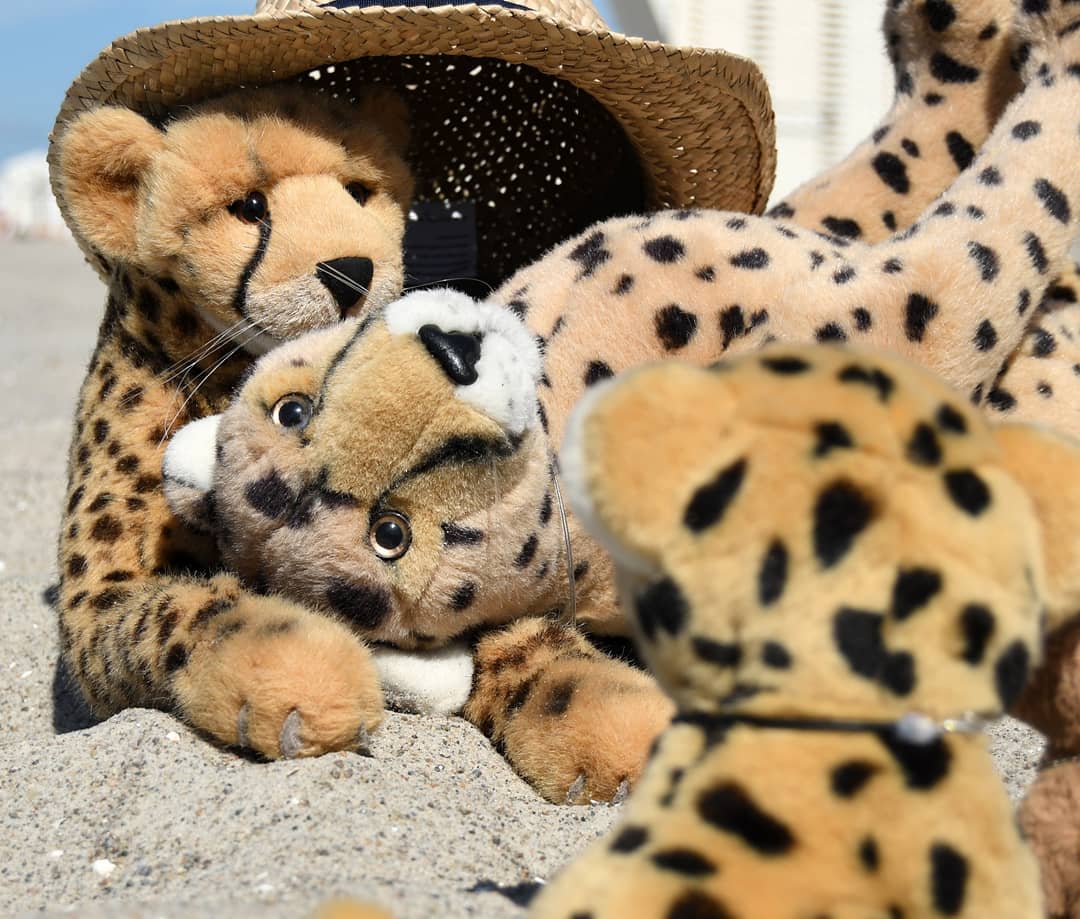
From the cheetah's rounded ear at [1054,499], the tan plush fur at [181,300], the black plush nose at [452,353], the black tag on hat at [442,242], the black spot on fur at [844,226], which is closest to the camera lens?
the cheetah's rounded ear at [1054,499]

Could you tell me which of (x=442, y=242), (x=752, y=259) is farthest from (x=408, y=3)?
(x=752, y=259)

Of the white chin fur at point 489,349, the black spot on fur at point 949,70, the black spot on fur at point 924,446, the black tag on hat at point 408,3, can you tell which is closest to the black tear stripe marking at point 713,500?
the black spot on fur at point 924,446

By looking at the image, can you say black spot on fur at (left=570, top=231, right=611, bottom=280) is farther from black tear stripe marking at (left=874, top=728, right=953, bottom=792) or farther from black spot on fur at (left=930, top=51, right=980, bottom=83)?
black tear stripe marking at (left=874, top=728, right=953, bottom=792)

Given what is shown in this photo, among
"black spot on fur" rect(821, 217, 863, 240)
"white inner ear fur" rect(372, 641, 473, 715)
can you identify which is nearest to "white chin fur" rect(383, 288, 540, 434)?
"white inner ear fur" rect(372, 641, 473, 715)

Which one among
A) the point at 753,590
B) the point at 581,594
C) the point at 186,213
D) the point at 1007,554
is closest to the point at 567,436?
the point at 753,590

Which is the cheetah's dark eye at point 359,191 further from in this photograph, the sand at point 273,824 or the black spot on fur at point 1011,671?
the black spot on fur at point 1011,671

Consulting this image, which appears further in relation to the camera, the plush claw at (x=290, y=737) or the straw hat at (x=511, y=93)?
the straw hat at (x=511, y=93)

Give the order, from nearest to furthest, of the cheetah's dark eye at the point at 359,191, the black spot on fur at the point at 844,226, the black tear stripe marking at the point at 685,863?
the black tear stripe marking at the point at 685,863 → the cheetah's dark eye at the point at 359,191 → the black spot on fur at the point at 844,226

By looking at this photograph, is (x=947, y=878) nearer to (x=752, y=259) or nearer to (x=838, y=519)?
(x=838, y=519)

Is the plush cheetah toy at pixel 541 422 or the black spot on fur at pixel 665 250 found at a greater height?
the black spot on fur at pixel 665 250

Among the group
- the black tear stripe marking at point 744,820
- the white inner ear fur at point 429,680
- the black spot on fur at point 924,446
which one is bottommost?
the white inner ear fur at point 429,680

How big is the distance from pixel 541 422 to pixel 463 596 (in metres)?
0.26

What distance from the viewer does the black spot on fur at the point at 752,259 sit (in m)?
1.79

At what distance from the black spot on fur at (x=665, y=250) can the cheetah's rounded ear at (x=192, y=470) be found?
642 mm
